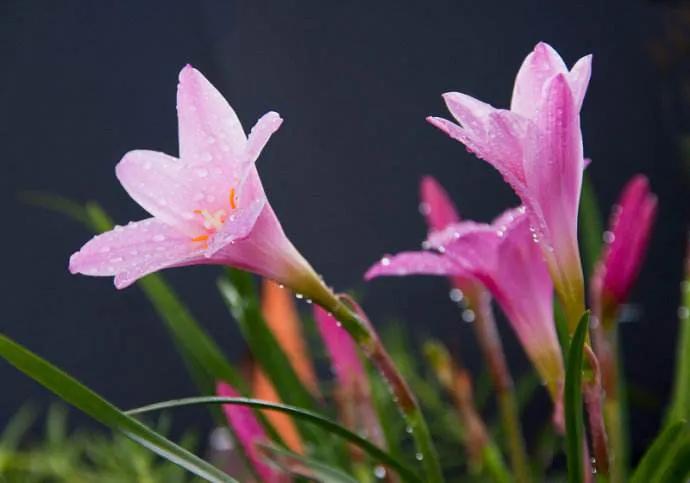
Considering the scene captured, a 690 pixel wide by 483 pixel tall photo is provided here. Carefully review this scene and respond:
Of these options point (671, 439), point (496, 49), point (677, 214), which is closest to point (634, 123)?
point (677, 214)

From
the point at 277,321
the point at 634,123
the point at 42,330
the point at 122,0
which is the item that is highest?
the point at 122,0

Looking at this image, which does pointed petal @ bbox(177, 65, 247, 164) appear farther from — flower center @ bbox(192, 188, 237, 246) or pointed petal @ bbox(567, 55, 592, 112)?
pointed petal @ bbox(567, 55, 592, 112)

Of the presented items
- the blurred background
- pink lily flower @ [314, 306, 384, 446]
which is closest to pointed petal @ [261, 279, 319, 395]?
the blurred background

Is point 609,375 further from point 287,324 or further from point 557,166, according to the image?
point 287,324

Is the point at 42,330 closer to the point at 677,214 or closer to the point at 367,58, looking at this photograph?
the point at 367,58

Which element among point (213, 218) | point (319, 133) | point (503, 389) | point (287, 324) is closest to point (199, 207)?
point (213, 218)
